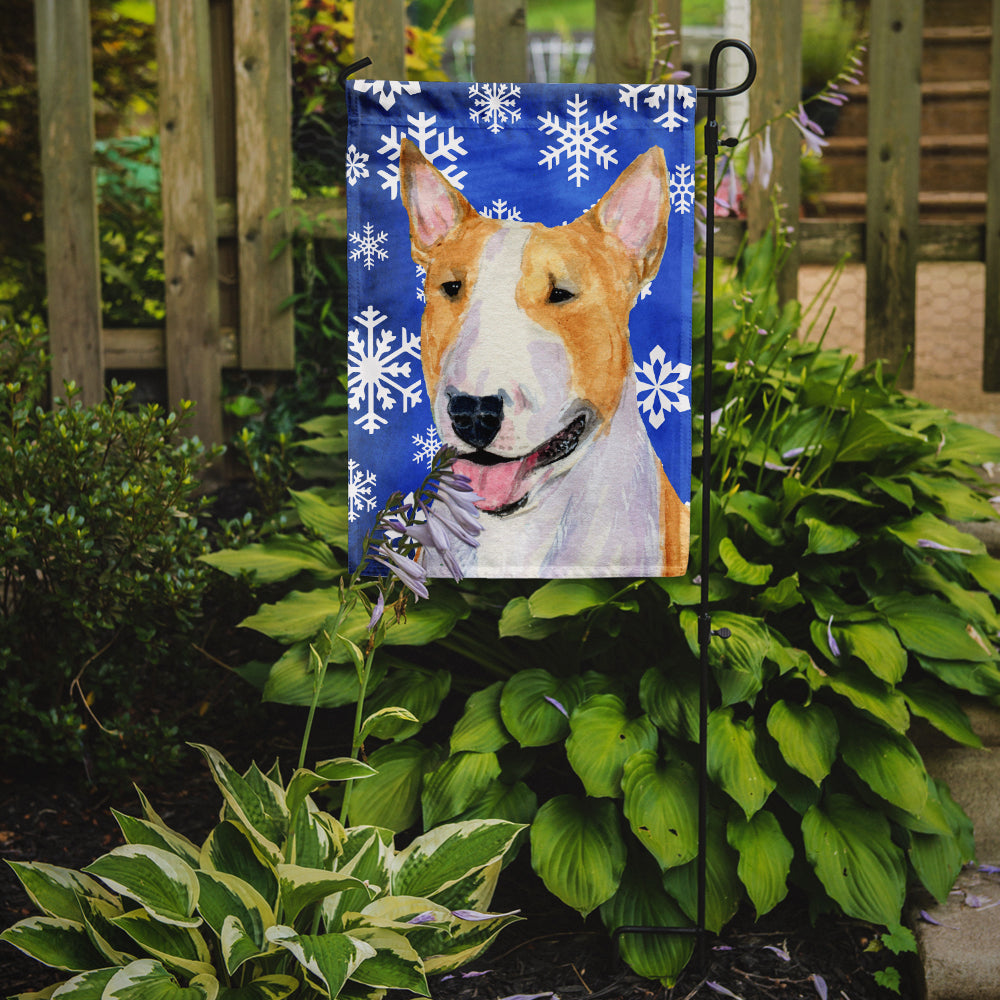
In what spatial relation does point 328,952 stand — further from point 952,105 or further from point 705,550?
point 952,105

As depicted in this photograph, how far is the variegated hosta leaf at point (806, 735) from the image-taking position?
198cm

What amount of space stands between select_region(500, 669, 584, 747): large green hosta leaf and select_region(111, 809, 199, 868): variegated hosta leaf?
2.15 ft

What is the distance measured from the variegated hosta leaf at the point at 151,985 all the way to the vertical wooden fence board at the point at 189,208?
2.26 m

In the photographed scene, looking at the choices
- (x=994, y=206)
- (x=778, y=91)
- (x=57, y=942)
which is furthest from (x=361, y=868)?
(x=994, y=206)

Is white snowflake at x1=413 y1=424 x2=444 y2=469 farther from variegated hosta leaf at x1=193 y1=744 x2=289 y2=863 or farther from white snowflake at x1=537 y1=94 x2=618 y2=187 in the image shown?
variegated hosta leaf at x1=193 y1=744 x2=289 y2=863

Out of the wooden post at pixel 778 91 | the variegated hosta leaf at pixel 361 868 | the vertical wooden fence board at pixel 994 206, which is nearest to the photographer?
the variegated hosta leaf at pixel 361 868

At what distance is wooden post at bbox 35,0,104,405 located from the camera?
10.8 feet

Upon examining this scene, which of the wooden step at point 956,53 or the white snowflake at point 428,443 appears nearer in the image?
the white snowflake at point 428,443

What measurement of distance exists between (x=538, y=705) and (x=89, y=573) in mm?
1080

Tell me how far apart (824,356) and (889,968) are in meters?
1.87

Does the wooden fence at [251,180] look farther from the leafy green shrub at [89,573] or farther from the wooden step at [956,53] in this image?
the wooden step at [956,53]

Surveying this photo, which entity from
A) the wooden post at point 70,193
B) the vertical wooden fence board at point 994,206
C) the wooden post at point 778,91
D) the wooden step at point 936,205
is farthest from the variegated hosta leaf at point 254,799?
the wooden step at point 936,205

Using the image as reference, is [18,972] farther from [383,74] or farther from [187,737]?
[383,74]

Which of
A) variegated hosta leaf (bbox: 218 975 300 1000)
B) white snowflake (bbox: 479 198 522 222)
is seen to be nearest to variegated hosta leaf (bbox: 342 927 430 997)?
variegated hosta leaf (bbox: 218 975 300 1000)
